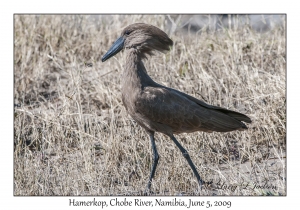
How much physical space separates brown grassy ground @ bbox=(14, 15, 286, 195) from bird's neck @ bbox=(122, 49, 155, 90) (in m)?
0.91

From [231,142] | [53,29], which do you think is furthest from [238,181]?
[53,29]

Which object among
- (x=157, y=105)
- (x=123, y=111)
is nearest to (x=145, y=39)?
(x=157, y=105)

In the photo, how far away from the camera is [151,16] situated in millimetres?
9648

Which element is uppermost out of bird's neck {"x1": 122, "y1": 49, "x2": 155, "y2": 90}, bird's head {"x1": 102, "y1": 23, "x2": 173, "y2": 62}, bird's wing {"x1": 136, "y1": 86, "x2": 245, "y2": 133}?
bird's head {"x1": 102, "y1": 23, "x2": 173, "y2": 62}

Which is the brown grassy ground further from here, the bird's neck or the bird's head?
the bird's head

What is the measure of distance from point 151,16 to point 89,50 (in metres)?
1.21

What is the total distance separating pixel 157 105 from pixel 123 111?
5.06 ft

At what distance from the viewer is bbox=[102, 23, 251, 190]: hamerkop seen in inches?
234

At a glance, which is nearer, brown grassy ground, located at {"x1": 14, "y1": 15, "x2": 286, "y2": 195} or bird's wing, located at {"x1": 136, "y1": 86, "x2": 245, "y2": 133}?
bird's wing, located at {"x1": 136, "y1": 86, "x2": 245, "y2": 133}

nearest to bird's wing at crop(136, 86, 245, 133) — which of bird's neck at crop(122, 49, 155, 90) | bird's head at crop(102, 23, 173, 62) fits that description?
bird's neck at crop(122, 49, 155, 90)

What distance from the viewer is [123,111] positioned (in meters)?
7.42

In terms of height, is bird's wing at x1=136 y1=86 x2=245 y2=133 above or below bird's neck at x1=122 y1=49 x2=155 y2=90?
below

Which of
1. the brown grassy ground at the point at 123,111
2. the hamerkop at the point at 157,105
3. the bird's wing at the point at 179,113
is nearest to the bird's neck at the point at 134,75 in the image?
the hamerkop at the point at 157,105

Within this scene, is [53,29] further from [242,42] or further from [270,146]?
[270,146]
